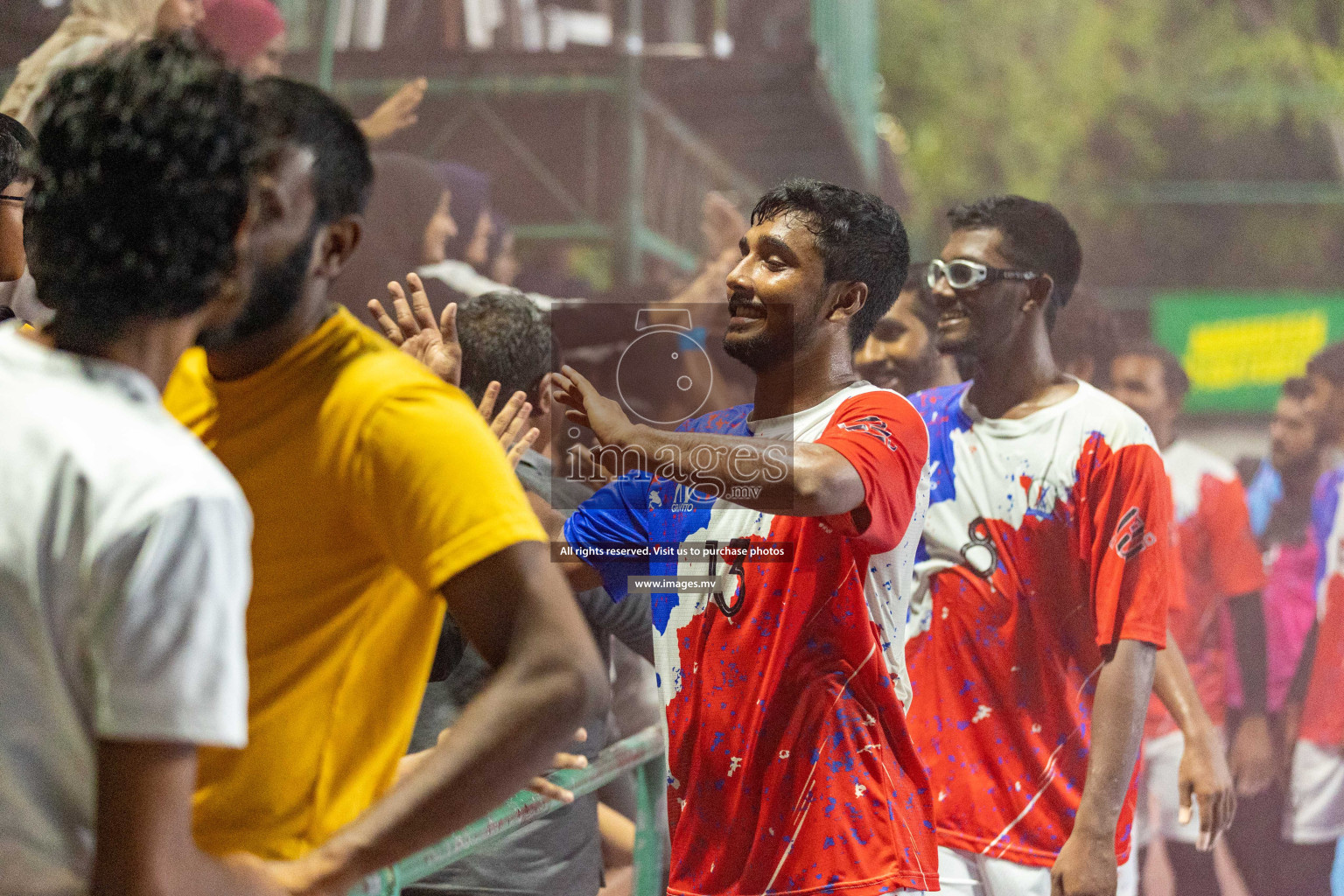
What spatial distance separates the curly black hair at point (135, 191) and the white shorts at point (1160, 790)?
446cm

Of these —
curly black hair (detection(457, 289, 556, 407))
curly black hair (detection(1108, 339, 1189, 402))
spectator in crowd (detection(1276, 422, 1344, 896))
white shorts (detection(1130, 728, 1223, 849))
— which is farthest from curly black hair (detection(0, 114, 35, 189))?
spectator in crowd (detection(1276, 422, 1344, 896))

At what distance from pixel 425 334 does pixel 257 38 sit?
2430mm

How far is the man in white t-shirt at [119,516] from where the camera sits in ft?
3.49

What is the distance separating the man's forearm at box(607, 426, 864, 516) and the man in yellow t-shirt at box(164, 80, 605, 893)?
30.9 inches

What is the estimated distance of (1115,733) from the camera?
303 cm

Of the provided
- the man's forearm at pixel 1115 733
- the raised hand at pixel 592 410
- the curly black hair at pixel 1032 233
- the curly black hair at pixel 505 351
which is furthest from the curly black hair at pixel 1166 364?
the raised hand at pixel 592 410

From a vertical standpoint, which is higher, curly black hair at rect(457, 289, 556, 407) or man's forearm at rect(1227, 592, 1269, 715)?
curly black hair at rect(457, 289, 556, 407)

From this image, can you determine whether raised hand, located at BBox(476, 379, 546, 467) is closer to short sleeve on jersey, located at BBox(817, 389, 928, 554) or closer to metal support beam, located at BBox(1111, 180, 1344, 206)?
short sleeve on jersey, located at BBox(817, 389, 928, 554)

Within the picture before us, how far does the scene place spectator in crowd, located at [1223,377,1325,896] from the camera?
194 inches

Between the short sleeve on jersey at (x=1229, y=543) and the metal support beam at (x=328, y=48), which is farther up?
the metal support beam at (x=328, y=48)

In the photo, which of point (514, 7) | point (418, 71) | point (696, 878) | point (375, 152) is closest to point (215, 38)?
point (375, 152)

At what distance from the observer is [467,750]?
50.4 inches

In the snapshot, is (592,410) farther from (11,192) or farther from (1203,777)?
(1203,777)

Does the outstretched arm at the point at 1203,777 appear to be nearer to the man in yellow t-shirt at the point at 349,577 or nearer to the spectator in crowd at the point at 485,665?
the spectator in crowd at the point at 485,665
